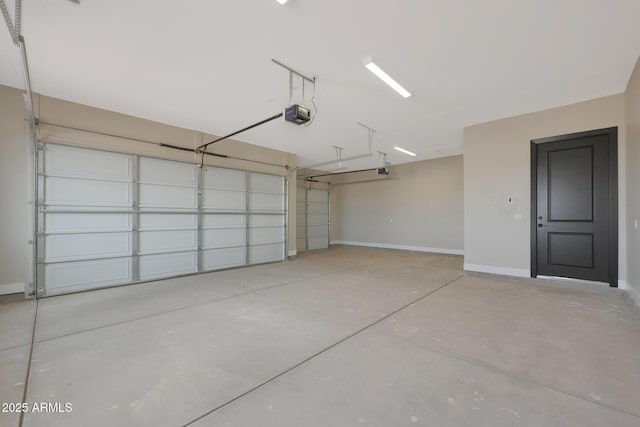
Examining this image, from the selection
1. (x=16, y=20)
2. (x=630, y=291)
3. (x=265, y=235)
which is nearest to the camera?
(x=16, y=20)

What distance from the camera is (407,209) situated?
9711 mm

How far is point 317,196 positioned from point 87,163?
7228 millimetres

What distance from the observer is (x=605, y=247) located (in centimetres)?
429

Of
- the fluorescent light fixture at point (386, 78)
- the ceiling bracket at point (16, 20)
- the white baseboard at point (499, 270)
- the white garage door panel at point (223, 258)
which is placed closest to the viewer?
the ceiling bracket at point (16, 20)

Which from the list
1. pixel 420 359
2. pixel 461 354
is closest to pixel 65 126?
pixel 420 359

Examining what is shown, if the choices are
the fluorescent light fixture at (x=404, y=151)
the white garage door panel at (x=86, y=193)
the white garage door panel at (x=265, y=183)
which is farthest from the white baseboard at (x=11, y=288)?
the fluorescent light fixture at (x=404, y=151)

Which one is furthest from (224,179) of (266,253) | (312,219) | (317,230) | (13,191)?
(317,230)

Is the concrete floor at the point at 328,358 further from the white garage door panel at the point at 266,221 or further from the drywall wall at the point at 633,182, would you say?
the white garage door panel at the point at 266,221

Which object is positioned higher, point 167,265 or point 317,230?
point 317,230

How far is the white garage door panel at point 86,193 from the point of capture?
4.24 m

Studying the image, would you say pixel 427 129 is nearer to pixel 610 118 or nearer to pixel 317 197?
pixel 610 118

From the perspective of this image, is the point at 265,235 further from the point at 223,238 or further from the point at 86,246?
the point at 86,246

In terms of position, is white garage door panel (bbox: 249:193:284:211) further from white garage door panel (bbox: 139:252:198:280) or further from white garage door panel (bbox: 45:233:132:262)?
white garage door panel (bbox: 45:233:132:262)

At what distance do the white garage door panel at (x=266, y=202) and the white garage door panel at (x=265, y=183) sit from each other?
0.11 m
